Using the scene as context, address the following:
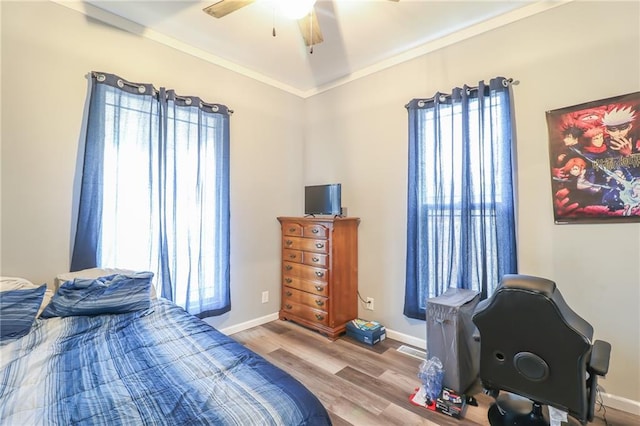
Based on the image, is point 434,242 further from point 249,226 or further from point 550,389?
point 249,226

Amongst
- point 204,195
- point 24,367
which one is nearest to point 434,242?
point 204,195

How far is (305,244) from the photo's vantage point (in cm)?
316

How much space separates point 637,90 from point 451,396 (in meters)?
2.22

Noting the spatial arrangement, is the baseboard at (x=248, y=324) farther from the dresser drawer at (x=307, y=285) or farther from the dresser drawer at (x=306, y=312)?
the dresser drawer at (x=307, y=285)

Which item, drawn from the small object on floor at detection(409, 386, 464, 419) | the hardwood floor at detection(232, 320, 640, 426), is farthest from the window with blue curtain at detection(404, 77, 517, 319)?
the small object on floor at detection(409, 386, 464, 419)

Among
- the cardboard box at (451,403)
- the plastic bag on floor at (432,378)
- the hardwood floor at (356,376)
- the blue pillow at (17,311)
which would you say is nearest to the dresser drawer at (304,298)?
the hardwood floor at (356,376)

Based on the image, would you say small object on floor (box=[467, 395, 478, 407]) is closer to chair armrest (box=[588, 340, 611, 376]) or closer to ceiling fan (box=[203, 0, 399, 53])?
chair armrest (box=[588, 340, 611, 376])

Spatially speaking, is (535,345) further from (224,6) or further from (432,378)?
(224,6)

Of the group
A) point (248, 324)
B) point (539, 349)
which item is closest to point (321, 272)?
point (248, 324)

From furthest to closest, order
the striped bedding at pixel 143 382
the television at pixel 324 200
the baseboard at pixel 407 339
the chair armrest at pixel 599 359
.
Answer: the television at pixel 324 200 → the baseboard at pixel 407 339 → the chair armrest at pixel 599 359 → the striped bedding at pixel 143 382

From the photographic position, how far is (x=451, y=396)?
1.90m

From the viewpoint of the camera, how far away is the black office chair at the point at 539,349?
1324mm

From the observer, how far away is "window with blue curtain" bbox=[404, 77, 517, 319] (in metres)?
2.23

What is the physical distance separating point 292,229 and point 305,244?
0.26 m
